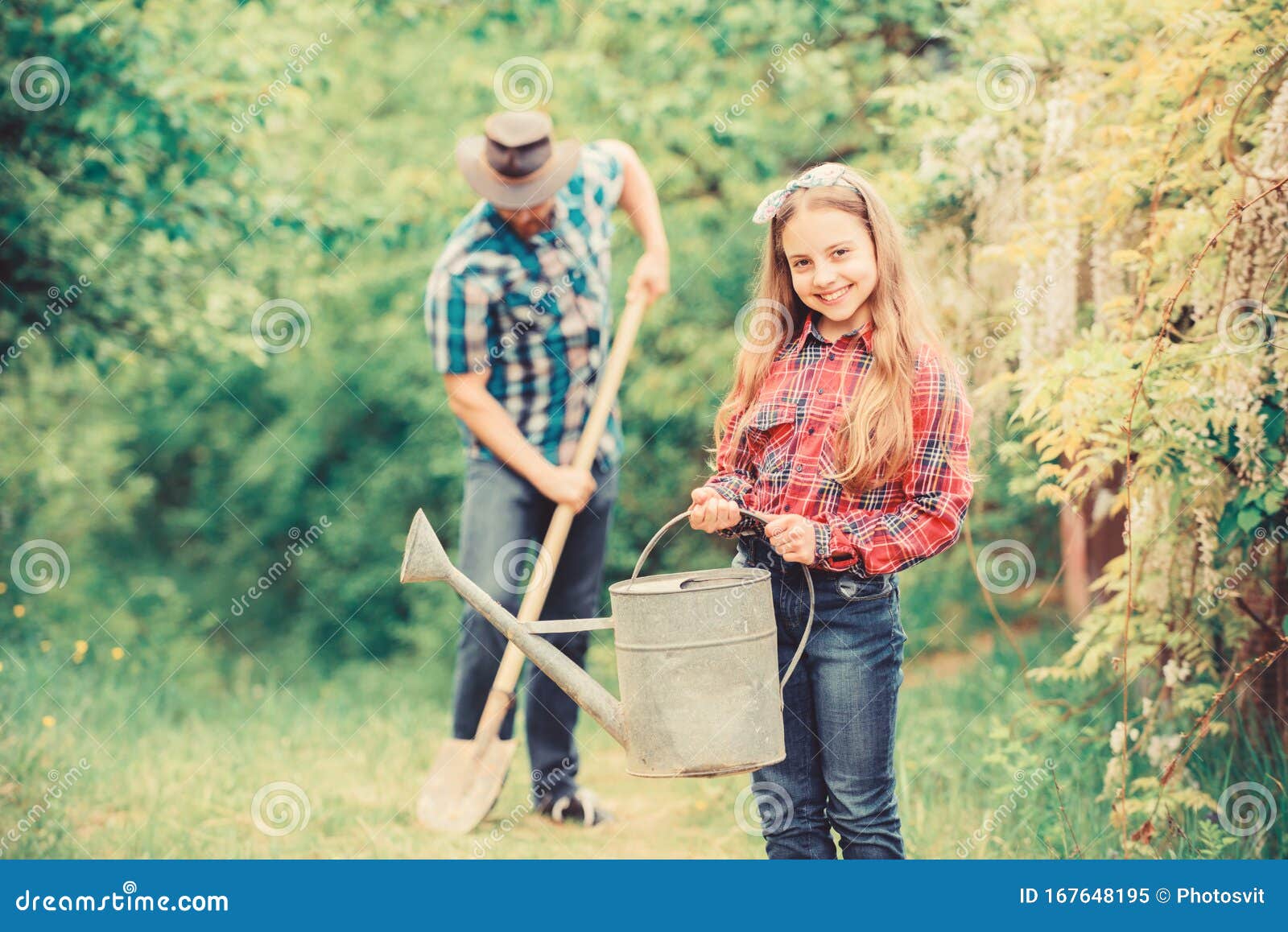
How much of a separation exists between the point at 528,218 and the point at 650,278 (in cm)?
43

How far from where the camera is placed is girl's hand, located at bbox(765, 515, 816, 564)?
199cm

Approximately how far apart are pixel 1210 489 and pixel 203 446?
785 cm

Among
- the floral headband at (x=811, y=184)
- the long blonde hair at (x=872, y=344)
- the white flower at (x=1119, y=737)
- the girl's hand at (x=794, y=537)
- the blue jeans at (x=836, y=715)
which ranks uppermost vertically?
the floral headband at (x=811, y=184)

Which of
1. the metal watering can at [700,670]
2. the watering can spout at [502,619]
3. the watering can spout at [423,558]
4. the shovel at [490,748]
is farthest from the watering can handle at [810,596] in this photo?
the shovel at [490,748]

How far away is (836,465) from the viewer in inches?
82.8

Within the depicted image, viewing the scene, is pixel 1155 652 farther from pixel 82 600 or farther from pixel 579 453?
pixel 82 600

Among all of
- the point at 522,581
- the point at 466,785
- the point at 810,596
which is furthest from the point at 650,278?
the point at 810,596

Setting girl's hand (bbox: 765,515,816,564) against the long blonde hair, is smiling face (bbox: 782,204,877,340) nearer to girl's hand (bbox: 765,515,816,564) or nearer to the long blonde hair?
the long blonde hair

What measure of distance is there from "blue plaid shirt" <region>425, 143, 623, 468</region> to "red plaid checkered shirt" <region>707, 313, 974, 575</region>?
1.21 metres

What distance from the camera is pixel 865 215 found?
2.15 metres

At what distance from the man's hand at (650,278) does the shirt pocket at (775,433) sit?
1.35 m

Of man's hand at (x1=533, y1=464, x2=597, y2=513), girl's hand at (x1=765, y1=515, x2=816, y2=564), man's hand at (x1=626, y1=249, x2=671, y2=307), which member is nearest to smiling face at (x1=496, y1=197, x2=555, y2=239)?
man's hand at (x1=626, y1=249, x2=671, y2=307)

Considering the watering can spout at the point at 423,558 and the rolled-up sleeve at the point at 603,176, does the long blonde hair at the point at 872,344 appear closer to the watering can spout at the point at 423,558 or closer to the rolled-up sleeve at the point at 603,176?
the watering can spout at the point at 423,558

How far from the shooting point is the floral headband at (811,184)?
2.14 m
